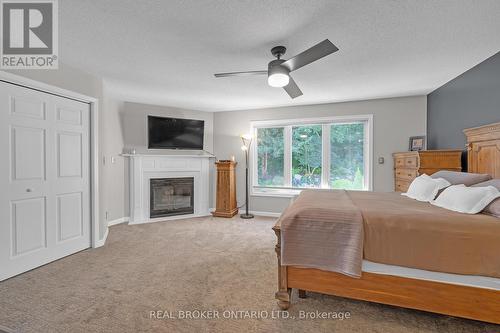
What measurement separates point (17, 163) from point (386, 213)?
11.9 feet

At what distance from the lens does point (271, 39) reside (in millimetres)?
2184

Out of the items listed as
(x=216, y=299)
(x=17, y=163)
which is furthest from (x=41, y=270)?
(x=216, y=299)

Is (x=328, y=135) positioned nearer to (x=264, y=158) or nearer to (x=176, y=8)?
(x=264, y=158)

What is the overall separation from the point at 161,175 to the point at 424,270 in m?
4.46

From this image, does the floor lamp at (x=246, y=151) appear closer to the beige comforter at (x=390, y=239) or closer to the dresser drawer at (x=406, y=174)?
the dresser drawer at (x=406, y=174)

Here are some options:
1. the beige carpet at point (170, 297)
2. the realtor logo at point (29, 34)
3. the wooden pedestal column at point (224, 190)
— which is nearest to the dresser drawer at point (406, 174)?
the beige carpet at point (170, 297)

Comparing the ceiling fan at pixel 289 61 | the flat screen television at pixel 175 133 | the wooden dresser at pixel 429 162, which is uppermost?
the ceiling fan at pixel 289 61

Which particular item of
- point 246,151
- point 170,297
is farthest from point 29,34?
point 246,151

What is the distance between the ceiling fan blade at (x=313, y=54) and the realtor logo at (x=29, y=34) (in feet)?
6.27

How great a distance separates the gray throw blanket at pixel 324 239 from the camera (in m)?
1.71

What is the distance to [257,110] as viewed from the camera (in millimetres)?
5141

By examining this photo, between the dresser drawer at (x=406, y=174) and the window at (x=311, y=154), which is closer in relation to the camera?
the dresser drawer at (x=406, y=174)

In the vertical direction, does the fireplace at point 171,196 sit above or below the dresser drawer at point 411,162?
below

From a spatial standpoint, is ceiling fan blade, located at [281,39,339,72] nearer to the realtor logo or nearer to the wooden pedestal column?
the realtor logo
